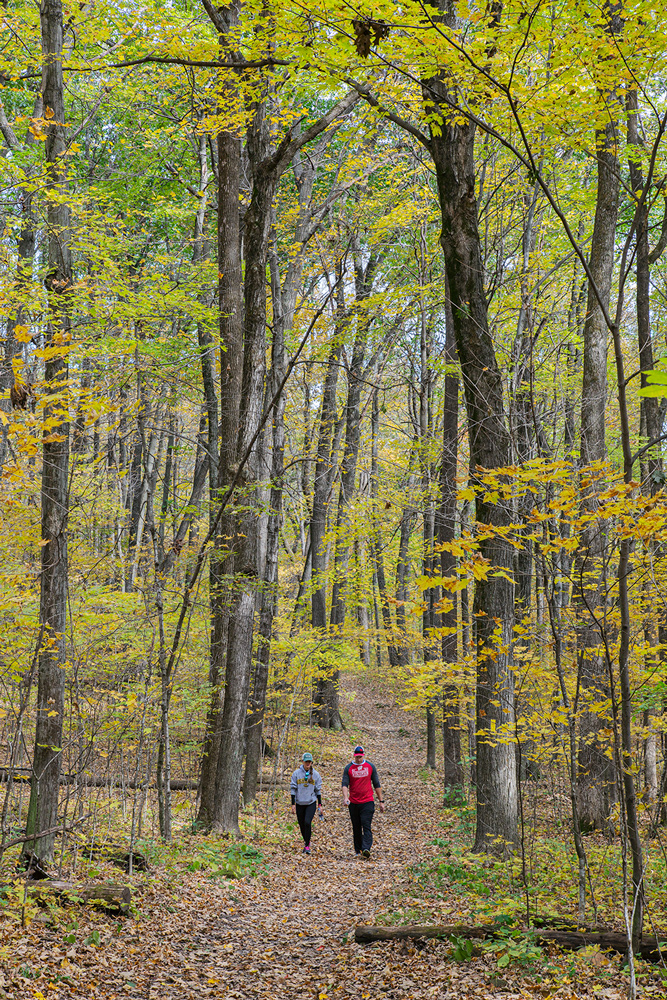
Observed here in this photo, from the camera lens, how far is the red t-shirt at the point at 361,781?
9102 mm

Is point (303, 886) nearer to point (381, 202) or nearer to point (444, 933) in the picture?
point (444, 933)

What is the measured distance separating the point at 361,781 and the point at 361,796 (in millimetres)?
189

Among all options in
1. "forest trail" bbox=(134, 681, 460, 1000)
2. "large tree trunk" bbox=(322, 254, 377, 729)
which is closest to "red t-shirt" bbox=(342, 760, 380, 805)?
"forest trail" bbox=(134, 681, 460, 1000)

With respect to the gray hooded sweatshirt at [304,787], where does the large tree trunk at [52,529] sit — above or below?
above

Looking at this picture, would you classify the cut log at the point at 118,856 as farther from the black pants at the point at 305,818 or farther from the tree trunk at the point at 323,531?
the tree trunk at the point at 323,531

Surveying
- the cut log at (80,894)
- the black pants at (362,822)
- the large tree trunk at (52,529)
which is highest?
the large tree trunk at (52,529)

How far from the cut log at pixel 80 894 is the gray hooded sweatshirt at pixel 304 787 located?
13.1 feet

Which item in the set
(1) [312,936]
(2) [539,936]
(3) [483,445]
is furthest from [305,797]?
(3) [483,445]

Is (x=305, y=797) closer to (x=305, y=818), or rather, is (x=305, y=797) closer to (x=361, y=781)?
(x=305, y=818)

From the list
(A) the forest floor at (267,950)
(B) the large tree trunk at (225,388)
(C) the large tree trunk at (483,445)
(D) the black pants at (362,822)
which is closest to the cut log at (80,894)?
(A) the forest floor at (267,950)

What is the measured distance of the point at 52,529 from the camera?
230 inches

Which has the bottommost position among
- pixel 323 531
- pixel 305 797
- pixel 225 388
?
pixel 305 797

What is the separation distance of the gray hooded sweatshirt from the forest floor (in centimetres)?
80

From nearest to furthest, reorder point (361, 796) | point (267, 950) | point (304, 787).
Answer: point (267, 950) → point (361, 796) → point (304, 787)
